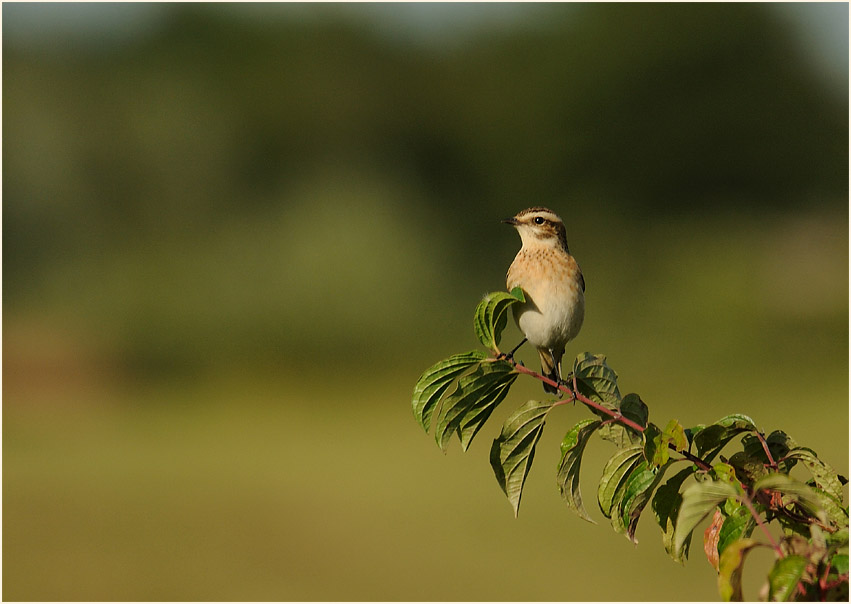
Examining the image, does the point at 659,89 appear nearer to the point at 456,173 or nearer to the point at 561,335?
the point at 456,173

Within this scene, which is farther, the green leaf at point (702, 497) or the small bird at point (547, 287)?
the small bird at point (547, 287)

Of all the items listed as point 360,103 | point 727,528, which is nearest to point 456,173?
point 360,103

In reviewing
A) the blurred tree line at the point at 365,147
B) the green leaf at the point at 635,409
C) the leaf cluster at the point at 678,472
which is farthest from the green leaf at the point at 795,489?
the blurred tree line at the point at 365,147

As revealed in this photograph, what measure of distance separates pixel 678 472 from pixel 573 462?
0.99 ft

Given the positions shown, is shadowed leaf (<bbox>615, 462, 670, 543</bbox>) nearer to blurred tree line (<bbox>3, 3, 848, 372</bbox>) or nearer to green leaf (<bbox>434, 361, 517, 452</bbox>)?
green leaf (<bbox>434, 361, 517, 452</bbox>)

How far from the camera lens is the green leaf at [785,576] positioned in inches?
55.6

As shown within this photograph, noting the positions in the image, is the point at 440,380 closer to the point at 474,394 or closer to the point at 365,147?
the point at 474,394

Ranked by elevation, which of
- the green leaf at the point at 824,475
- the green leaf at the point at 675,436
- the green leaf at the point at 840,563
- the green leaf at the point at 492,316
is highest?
the green leaf at the point at 492,316

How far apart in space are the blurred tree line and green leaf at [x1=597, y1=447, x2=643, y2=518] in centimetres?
2617

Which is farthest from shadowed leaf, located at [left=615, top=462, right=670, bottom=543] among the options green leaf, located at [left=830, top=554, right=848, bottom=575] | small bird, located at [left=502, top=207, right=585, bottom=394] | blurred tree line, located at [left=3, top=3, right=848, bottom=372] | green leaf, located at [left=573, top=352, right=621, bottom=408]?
blurred tree line, located at [left=3, top=3, right=848, bottom=372]

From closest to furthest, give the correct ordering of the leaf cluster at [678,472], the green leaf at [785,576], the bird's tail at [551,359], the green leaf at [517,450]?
1. the green leaf at [785,576]
2. the leaf cluster at [678,472]
3. the green leaf at [517,450]
4. the bird's tail at [551,359]

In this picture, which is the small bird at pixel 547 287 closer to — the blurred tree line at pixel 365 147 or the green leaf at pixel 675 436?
the green leaf at pixel 675 436

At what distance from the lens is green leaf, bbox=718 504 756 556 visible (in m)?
1.76

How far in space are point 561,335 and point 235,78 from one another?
31.3 metres
